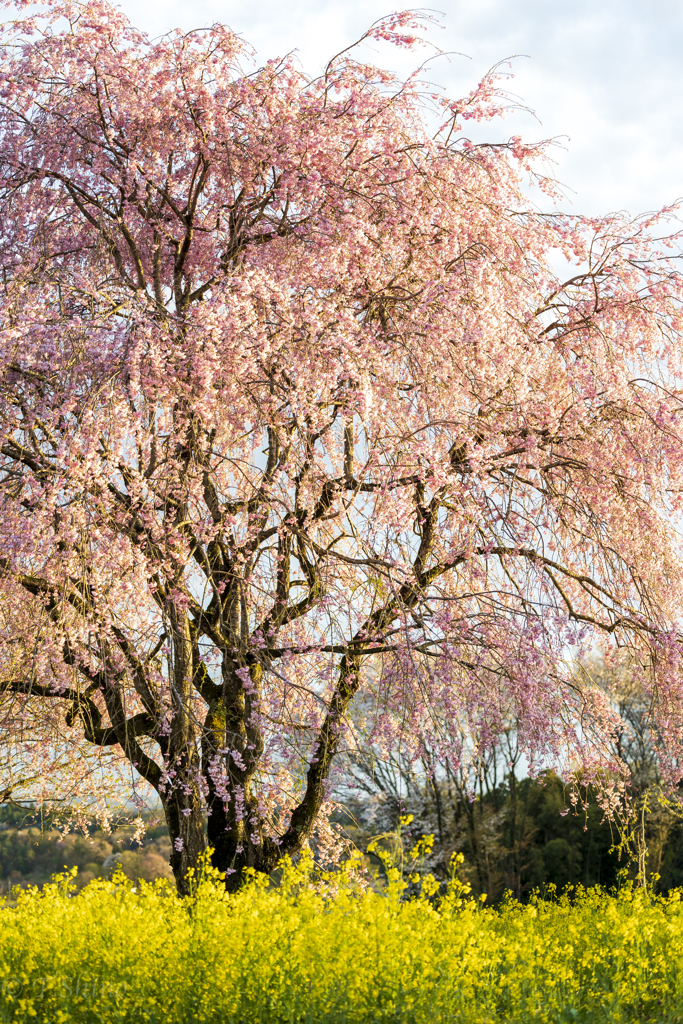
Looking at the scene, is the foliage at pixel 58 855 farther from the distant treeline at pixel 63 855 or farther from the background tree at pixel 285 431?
the background tree at pixel 285 431

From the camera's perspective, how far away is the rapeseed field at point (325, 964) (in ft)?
12.3

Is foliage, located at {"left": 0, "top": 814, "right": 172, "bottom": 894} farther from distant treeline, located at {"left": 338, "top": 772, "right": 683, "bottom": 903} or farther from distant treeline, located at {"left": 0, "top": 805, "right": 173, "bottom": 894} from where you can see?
distant treeline, located at {"left": 338, "top": 772, "right": 683, "bottom": 903}

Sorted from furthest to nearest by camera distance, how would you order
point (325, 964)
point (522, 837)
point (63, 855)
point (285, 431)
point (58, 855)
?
point (58, 855) < point (63, 855) < point (522, 837) < point (285, 431) < point (325, 964)

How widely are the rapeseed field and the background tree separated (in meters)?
1.54

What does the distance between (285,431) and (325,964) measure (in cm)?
362

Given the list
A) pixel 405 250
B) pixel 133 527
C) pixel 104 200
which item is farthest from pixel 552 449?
pixel 104 200

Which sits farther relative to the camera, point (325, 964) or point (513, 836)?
point (513, 836)

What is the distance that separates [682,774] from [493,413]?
11.5 ft

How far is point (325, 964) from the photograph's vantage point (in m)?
3.89

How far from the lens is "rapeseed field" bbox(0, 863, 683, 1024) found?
3.76 m

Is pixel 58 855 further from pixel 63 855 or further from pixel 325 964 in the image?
pixel 325 964

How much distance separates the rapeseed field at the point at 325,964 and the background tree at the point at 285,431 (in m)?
1.54

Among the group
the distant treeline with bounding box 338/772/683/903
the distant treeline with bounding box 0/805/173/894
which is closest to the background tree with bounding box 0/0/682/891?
the distant treeline with bounding box 338/772/683/903

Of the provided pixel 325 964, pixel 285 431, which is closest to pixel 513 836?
pixel 285 431
